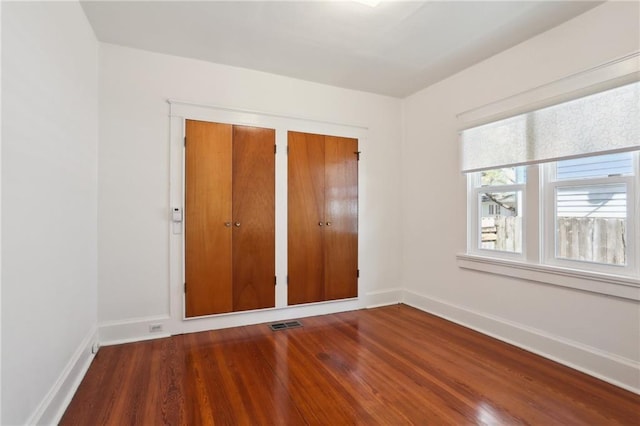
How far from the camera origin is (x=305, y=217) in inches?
137

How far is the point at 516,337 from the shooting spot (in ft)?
8.82

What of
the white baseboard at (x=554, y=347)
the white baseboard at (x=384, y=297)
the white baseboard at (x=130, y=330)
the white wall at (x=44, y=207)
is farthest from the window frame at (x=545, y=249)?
the white wall at (x=44, y=207)

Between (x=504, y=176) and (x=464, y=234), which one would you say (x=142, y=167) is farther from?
(x=504, y=176)

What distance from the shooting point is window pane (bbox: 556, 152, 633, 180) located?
212cm

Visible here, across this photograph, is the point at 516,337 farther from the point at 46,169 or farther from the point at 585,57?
the point at 46,169

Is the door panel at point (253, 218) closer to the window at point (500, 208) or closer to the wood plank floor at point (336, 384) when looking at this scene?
the wood plank floor at point (336, 384)

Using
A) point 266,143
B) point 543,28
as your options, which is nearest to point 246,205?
point 266,143

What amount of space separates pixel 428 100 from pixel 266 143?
203 cm

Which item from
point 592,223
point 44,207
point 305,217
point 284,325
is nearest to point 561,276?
point 592,223

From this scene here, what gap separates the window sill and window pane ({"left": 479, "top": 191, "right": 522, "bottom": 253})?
0.17m

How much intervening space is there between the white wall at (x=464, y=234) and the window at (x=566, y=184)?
0.24 meters

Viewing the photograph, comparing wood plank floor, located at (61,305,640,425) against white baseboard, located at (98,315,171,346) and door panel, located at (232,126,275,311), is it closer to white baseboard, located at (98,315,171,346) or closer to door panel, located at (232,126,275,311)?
white baseboard, located at (98,315,171,346)

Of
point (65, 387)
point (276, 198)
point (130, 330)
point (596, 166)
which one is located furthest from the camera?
point (276, 198)

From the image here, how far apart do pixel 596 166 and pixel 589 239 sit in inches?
21.7
